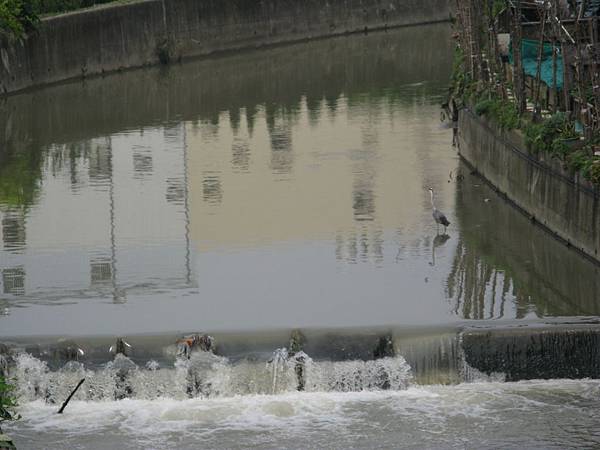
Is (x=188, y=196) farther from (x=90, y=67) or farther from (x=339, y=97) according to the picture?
(x=90, y=67)

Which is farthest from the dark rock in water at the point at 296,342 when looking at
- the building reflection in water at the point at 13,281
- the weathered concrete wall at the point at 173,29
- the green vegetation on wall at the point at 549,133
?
the weathered concrete wall at the point at 173,29

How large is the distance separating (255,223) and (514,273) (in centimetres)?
579

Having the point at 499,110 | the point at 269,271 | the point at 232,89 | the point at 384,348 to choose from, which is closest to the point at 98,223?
the point at 269,271

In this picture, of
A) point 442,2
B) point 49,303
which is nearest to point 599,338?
point 49,303

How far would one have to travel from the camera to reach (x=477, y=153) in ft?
108

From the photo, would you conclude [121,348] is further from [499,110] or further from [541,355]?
[499,110]

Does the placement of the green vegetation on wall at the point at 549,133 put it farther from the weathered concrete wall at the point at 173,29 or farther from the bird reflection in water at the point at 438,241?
the weathered concrete wall at the point at 173,29

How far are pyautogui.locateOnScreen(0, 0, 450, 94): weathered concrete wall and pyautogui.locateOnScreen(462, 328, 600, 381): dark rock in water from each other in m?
30.7

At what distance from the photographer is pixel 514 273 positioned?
82.3ft

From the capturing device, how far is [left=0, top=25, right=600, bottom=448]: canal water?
1956 cm

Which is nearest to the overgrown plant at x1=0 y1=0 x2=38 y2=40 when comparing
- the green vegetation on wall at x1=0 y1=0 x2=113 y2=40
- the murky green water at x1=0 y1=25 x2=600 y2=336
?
the green vegetation on wall at x1=0 y1=0 x2=113 y2=40

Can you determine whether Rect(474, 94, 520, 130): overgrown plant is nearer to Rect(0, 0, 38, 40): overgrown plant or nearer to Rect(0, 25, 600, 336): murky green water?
Rect(0, 25, 600, 336): murky green water

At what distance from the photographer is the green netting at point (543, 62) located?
31.6 meters

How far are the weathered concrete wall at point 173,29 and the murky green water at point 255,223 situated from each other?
10.5 ft
